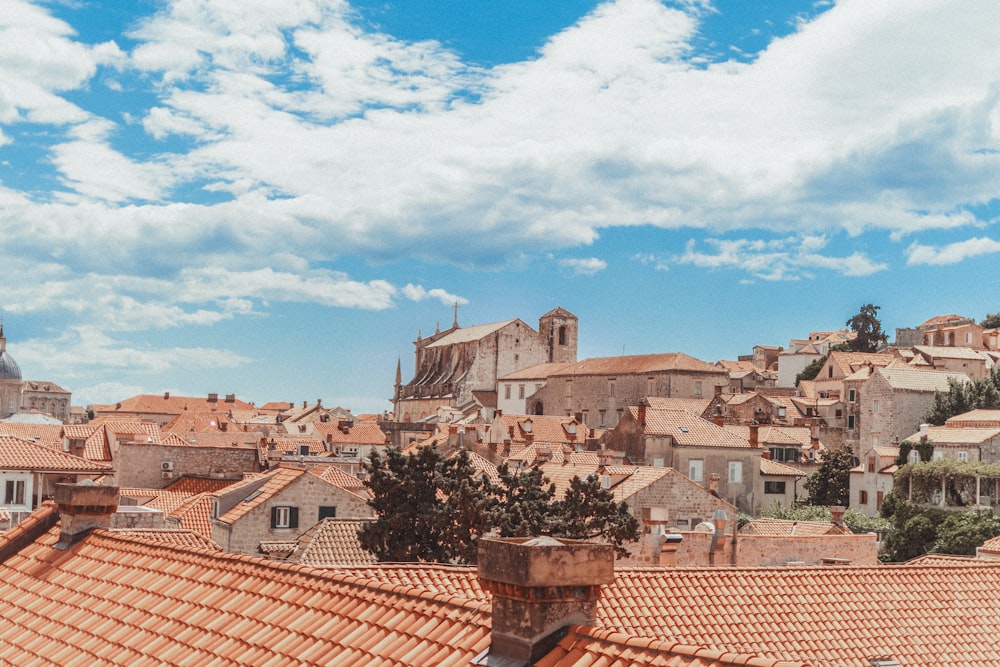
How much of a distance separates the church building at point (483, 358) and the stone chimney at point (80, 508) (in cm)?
9826

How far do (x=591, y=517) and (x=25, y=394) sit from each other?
150 m

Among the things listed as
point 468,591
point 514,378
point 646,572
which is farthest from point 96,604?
point 514,378

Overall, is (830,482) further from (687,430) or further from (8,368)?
(8,368)

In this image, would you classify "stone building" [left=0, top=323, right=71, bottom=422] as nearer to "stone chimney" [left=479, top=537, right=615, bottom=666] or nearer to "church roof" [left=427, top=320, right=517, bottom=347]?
"church roof" [left=427, top=320, right=517, bottom=347]

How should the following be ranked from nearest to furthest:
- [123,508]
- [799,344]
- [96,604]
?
[96,604] < [123,508] < [799,344]

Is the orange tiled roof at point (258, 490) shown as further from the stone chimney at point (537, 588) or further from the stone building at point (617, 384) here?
the stone building at point (617, 384)

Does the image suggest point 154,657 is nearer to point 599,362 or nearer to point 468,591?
point 468,591

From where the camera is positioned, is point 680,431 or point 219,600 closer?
point 219,600

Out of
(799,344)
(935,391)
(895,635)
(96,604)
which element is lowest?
(895,635)

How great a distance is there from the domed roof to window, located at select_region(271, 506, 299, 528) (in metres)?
127

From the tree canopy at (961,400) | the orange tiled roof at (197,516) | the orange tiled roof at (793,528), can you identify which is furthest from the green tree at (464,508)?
the tree canopy at (961,400)

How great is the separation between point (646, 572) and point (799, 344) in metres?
125

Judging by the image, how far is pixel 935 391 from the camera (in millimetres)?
78562

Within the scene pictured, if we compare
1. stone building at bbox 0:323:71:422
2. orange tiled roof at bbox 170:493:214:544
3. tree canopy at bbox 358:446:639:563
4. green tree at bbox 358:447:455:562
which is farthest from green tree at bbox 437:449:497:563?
stone building at bbox 0:323:71:422
